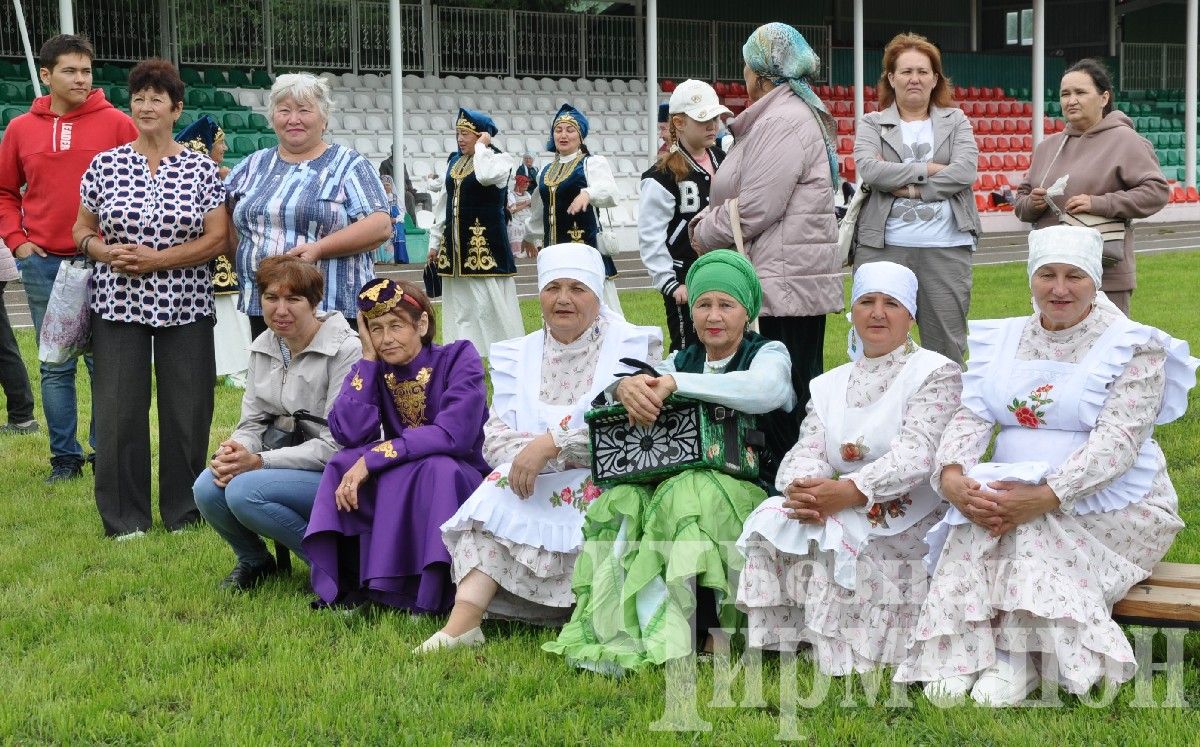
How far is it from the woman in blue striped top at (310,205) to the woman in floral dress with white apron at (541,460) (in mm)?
1108

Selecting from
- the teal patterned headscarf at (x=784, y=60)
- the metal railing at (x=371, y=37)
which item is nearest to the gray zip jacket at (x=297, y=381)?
the teal patterned headscarf at (x=784, y=60)

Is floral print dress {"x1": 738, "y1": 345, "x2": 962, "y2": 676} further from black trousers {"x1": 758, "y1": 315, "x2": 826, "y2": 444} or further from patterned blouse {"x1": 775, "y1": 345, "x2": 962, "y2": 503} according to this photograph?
black trousers {"x1": 758, "y1": 315, "x2": 826, "y2": 444}

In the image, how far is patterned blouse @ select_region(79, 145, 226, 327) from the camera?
5.75 m

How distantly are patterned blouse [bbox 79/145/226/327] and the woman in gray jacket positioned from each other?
275 centimetres

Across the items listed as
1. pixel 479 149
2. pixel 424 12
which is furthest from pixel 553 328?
pixel 424 12

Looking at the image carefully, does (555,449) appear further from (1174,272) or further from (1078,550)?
(1174,272)

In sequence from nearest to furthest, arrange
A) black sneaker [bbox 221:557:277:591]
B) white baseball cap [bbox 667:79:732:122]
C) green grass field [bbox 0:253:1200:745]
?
green grass field [bbox 0:253:1200:745], black sneaker [bbox 221:557:277:591], white baseball cap [bbox 667:79:732:122]

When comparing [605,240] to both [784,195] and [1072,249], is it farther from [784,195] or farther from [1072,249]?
[1072,249]

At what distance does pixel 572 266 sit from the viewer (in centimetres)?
464

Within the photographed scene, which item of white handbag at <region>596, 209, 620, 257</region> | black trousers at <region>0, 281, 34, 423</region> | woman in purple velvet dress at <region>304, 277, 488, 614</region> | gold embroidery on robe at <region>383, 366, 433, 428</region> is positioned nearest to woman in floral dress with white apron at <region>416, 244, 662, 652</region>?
woman in purple velvet dress at <region>304, 277, 488, 614</region>

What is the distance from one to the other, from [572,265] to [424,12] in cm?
1921

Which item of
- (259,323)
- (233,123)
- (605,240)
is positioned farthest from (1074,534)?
(233,123)

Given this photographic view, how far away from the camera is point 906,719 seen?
143 inches

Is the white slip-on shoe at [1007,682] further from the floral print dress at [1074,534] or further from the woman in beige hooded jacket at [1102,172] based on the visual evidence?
the woman in beige hooded jacket at [1102,172]
